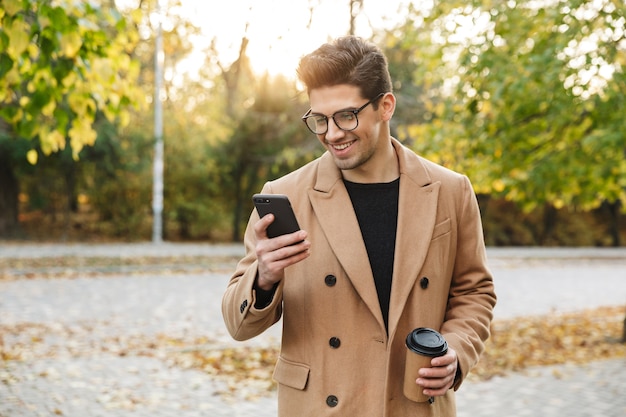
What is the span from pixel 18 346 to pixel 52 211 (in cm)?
2193

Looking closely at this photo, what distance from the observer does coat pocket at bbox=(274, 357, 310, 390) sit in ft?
7.77

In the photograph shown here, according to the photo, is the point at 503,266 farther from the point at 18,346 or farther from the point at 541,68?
the point at 18,346

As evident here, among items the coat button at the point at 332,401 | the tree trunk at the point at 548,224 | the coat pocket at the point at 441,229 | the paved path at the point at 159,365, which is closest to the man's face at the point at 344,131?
the coat pocket at the point at 441,229

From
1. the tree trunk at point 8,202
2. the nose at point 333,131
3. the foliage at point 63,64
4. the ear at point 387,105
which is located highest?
the foliage at point 63,64

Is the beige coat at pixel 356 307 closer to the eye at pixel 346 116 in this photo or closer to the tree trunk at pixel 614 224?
the eye at pixel 346 116

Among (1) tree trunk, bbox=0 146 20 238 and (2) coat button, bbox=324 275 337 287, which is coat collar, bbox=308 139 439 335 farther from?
(1) tree trunk, bbox=0 146 20 238

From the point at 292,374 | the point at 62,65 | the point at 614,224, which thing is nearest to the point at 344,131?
the point at 292,374

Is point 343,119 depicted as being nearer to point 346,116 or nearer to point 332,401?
point 346,116

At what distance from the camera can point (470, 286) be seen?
246 centimetres

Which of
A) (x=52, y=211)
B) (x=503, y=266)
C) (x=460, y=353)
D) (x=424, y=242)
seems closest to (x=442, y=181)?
(x=424, y=242)

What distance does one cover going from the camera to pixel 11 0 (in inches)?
160

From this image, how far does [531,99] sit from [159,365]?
5.33 meters

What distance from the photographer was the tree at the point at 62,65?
469 centimetres

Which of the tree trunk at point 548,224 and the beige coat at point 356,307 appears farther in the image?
the tree trunk at point 548,224
